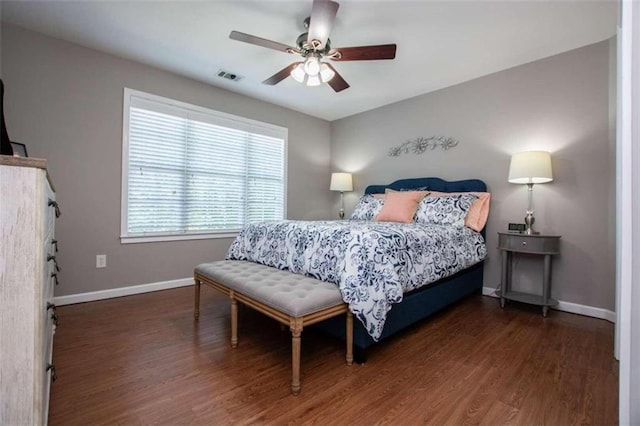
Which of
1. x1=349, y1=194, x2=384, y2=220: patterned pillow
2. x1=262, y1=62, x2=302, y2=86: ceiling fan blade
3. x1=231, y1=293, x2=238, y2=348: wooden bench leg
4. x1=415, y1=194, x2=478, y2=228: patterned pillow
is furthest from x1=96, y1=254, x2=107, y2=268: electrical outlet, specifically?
x1=415, y1=194, x2=478, y2=228: patterned pillow

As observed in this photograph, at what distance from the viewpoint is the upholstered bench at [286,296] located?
5.08 ft

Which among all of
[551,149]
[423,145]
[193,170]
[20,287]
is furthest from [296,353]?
[423,145]

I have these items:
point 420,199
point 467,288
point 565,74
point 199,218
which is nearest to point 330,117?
point 420,199

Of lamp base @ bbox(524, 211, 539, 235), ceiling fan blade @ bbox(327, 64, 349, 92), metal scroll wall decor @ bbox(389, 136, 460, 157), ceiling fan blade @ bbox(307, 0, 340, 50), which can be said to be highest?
ceiling fan blade @ bbox(307, 0, 340, 50)

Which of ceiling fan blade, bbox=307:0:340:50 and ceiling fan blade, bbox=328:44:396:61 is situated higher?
ceiling fan blade, bbox=307:0:340:50

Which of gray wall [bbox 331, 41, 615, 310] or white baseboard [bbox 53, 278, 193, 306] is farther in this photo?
white baseboard [bbox 53, 278, 193, 306]

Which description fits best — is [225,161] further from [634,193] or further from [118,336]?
[634,193]

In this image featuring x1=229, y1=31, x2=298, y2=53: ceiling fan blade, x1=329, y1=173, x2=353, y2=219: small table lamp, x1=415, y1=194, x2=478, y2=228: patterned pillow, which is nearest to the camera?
x1=229, y1=31, x2=298, y2=53: ceiling fan blade

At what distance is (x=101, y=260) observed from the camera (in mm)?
2973

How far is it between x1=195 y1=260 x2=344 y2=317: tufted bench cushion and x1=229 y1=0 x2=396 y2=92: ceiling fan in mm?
1696

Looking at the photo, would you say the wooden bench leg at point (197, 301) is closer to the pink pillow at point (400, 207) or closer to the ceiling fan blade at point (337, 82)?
the pink pillow at point (400, 207)

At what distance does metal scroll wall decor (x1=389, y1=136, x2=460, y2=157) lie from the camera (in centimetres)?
366

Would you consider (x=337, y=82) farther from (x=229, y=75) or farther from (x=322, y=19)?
(x=229, y=75)

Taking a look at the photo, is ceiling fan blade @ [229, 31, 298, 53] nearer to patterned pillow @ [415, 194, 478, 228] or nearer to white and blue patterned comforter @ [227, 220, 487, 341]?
white and blue patterned comforter @ [227, 220, 487, 341]
